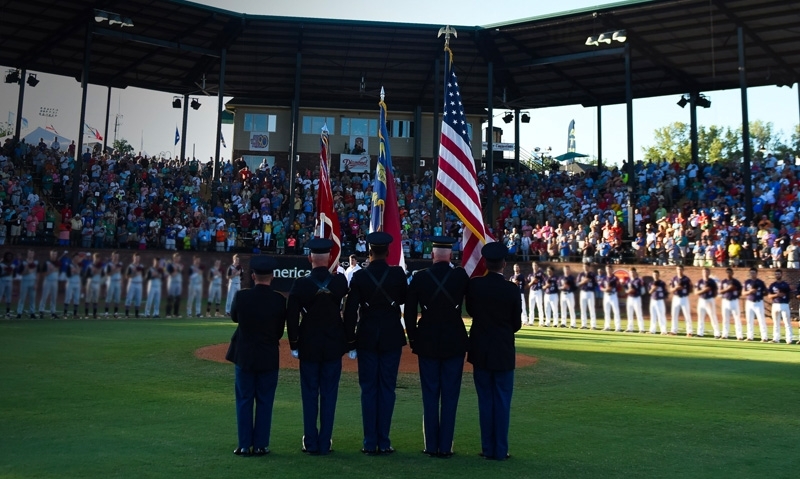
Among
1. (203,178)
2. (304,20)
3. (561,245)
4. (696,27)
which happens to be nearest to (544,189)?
(561,245)

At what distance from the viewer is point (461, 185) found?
32.7 feet

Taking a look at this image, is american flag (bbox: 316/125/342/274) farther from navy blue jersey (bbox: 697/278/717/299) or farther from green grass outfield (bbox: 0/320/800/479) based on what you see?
navy blue jersey (bbox: 697/278/717/299)

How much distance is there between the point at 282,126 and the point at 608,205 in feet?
69.4

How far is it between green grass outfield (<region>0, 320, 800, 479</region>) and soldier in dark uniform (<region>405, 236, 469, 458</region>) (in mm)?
298

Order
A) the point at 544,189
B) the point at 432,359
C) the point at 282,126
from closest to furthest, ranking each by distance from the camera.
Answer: the point at 432,359 < the point at 544,189 < the point at 282,126

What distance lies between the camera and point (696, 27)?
98.0ft

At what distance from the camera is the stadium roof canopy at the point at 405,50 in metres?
29.4

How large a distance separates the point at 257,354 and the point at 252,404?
504mm

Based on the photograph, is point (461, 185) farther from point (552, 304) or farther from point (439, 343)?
point (552, 304)

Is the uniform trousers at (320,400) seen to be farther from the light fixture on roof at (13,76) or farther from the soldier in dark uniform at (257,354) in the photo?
the light fixture on roof at (13,76)

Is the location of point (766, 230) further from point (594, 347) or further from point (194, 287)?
point (194, 287)

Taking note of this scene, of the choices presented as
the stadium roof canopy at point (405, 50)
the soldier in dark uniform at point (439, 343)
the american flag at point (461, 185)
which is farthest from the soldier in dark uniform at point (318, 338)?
the stadium roof canopy at point (405, 50)

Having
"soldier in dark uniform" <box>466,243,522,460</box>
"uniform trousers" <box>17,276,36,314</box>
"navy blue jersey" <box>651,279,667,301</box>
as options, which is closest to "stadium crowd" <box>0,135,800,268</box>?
"navy blue jersey" <box>651,279,667,301</box>

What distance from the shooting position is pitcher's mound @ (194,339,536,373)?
1279 centimetres
